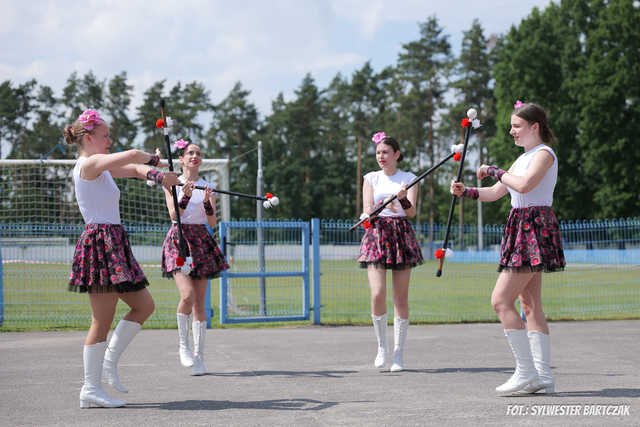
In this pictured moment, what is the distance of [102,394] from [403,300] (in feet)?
9.70

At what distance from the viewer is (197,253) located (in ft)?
21.2

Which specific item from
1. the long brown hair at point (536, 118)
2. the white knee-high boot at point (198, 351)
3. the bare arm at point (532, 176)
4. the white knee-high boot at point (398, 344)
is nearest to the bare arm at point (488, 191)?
the bare arm at point (532, 176)

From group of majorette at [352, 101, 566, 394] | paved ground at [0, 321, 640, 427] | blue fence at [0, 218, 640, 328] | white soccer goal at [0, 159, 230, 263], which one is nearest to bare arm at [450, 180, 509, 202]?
group of majorette at [352, 101, 566, 394]

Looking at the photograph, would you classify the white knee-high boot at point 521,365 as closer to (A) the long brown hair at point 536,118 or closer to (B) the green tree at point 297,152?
(A) the long brown hair at point 536,118

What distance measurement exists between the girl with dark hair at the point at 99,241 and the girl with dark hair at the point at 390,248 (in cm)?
230

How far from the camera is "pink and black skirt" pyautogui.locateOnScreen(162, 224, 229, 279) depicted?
21.2 feet

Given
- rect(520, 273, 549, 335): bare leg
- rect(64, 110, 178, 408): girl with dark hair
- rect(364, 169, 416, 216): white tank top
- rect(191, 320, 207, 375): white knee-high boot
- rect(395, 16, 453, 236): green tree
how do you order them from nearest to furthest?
rect(64, 110, 178, 408): girl with dark hair, rect(520, 273, 549, 335): bare leg, rect(191, 320, 207, 375): white knee-high boot, rect(364, 169, 416, 216): white tank top, rect(395, 16, 453, 236): green tree

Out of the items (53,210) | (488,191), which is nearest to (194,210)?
(488,191)

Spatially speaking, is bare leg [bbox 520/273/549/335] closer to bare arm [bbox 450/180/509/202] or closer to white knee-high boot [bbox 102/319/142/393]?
bare arm [bbox 450/180/509/202]

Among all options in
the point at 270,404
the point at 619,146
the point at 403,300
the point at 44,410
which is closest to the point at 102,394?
the point at 44,410

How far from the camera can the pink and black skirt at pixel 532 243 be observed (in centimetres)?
490

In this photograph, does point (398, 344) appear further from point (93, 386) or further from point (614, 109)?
Result: point (614, 109)

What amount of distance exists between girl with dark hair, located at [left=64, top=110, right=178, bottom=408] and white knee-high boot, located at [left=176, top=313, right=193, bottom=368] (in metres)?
1.60

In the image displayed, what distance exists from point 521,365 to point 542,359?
0.26 m
